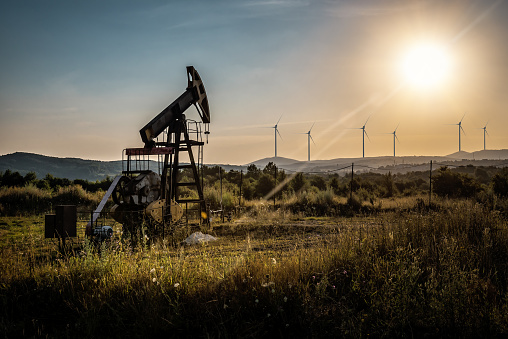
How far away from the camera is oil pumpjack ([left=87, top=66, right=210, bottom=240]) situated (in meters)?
12.3

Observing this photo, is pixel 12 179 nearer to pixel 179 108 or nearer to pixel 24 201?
pixel 24 201

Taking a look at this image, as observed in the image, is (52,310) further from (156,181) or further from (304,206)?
(304,206)

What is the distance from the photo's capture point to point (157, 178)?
13.7 meters

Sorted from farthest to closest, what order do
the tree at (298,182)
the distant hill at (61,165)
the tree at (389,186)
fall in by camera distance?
the distant hill at (61,165), the tree at (298,182), the tree at (389,186)

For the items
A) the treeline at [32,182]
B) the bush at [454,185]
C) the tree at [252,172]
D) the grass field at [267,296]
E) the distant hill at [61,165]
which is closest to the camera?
the grass field at [267,296]

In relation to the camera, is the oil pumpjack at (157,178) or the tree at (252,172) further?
the tree at (252,172)

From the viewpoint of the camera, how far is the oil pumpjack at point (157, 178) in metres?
12.3

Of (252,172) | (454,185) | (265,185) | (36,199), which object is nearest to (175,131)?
(36,199)

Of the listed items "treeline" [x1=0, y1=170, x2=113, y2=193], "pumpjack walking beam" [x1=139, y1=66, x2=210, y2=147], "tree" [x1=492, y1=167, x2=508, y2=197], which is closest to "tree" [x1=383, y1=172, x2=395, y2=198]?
"tree" [x1=492, y1=167, x2=508, y2=197]

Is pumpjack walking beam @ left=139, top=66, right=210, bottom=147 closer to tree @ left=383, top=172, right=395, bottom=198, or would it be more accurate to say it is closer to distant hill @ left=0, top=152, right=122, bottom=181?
tree @ left=383, top=172, right=395, bottom=198

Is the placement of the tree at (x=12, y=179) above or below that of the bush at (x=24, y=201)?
above

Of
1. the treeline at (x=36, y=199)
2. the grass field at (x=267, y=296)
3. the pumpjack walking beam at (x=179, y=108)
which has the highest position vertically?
the pumpjack walking beam at (x=179, y=108)

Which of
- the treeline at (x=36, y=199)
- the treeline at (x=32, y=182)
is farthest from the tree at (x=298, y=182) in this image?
the treeline at (x=32, y=182)

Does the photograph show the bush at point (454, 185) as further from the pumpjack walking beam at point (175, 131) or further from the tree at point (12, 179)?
the tree at point (12, 179)
